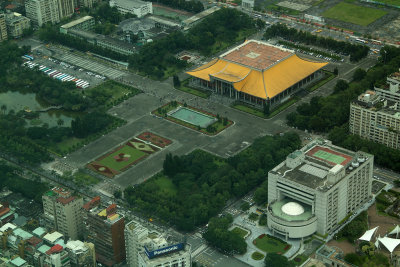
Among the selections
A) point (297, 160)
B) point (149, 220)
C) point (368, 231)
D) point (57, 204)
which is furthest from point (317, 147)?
point (57, 204)

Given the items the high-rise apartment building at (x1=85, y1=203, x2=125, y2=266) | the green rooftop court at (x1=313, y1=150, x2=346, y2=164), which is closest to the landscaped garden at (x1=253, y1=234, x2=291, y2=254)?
the green rooftop court at (x1=313, y1=150, x2=346, y2=164)

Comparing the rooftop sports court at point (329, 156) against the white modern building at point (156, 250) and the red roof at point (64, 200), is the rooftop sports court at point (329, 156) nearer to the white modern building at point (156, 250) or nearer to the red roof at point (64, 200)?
the white modern building at point (156, 250)

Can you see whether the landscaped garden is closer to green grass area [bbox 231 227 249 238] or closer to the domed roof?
green grass area [bbox 231 227 249 238]


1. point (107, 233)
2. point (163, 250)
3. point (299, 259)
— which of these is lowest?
point (299, 259)

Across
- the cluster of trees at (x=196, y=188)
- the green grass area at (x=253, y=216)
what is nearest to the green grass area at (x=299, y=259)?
the green grass area at (x=253, y=216)

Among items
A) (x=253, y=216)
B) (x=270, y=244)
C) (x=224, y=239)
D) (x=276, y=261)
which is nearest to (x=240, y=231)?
(x=253, y=216)

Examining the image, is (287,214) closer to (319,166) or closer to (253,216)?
(253,216)
